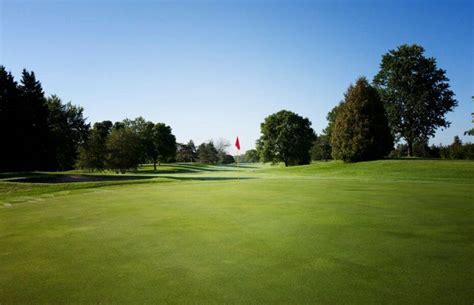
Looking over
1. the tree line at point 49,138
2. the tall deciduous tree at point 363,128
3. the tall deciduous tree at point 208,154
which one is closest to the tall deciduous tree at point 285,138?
the tall deciduous tree at point 363,128

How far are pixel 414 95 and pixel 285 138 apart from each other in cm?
Answer: 2293

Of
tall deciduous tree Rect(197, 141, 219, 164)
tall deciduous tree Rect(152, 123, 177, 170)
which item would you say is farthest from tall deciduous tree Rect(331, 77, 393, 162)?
tall deciduous tree Rect(197, 141, 219, 164)

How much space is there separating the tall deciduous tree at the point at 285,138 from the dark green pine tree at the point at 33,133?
3684cm

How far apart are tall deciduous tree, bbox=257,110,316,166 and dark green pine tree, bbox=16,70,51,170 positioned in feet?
121

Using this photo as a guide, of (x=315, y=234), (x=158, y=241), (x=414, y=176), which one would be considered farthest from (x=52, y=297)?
(x=414, y=176)

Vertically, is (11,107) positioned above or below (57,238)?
above

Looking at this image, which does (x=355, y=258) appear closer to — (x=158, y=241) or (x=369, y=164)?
(x=158, y=241)

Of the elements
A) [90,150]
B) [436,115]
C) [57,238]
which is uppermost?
[436,115]

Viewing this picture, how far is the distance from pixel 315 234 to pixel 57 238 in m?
4.89

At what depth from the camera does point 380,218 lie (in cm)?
756

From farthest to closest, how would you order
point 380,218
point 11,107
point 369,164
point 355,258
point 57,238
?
point 11,107
point 369,164
point 380,218
point 57,238
point 355,258

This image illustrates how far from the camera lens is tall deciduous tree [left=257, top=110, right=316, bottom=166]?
196 feet

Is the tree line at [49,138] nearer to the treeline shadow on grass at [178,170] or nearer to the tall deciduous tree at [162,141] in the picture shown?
the tall deciduous tree at [162,141]

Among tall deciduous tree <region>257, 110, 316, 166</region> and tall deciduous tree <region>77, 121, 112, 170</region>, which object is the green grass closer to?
tall deciduous tree <region>77, 121, 112, 170</region>
